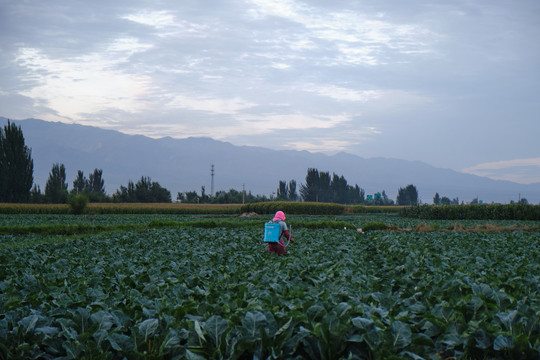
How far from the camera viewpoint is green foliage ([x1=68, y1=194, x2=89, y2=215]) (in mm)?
55625

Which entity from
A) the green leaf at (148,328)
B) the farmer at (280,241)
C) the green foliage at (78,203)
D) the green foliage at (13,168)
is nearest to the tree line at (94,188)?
the green foliage at (13,168)

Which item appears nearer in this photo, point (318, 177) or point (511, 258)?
point (511, 258)

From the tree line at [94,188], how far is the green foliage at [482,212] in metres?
17.1

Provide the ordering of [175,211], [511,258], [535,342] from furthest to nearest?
[175,211], [511,258], [535,342]

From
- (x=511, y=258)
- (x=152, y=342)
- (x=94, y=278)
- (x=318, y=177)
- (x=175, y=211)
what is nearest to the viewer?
(x=152, y=342)

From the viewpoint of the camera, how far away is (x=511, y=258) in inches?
445

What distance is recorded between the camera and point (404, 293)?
6703 millimetres

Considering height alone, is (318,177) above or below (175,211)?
above

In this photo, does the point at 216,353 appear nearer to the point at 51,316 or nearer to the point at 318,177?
the point at 51,316

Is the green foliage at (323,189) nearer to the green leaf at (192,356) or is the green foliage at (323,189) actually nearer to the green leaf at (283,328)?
Result: the green leaf at (283,328)

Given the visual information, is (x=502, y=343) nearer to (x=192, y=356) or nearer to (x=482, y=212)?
(x=192, y=356)

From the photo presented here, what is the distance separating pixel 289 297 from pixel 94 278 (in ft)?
12.8

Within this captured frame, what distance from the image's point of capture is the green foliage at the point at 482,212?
51875 millimetres

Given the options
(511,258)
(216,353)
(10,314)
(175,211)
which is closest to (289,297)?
(216,353)
